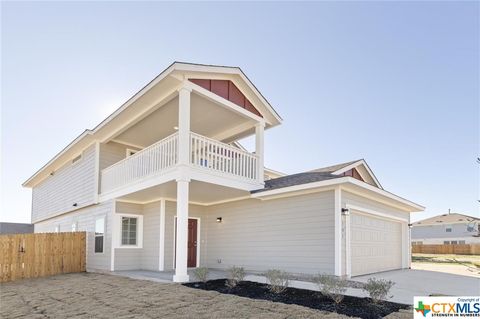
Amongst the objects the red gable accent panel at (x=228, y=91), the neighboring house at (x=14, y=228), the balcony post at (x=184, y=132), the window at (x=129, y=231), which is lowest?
the neighboring house at (x=14, y=228)

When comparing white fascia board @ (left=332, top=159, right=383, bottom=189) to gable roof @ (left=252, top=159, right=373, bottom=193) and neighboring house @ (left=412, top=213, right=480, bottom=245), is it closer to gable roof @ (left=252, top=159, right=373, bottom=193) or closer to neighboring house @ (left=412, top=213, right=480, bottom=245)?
gable roof @ (left=252, top=159, right=373, bottom=193)

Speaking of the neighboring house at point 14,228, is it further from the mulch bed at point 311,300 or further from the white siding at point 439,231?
the white siding at point 439,231

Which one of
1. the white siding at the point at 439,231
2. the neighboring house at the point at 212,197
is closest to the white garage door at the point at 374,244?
the neighboring house at the point at 212,197

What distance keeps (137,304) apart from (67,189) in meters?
12.4

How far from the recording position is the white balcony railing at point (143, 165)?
10.3m

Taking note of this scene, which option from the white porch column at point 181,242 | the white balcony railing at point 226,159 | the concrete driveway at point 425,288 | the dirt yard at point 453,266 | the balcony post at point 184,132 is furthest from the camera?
the dirt yard at point 453,266

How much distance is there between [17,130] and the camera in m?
16.0

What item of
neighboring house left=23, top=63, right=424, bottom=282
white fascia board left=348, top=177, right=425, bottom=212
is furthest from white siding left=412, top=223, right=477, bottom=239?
neighboring house left=23, top=63, right=424, bottom=282

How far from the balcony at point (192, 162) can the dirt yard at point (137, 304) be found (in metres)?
3.36

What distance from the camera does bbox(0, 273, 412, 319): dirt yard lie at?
6.20m

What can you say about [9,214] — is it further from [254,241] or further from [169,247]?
[254,241]

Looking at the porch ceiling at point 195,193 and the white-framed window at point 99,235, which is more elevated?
the porch ceiling at point 195,193

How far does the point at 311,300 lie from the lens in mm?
7289

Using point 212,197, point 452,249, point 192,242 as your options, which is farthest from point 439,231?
point 212,197
